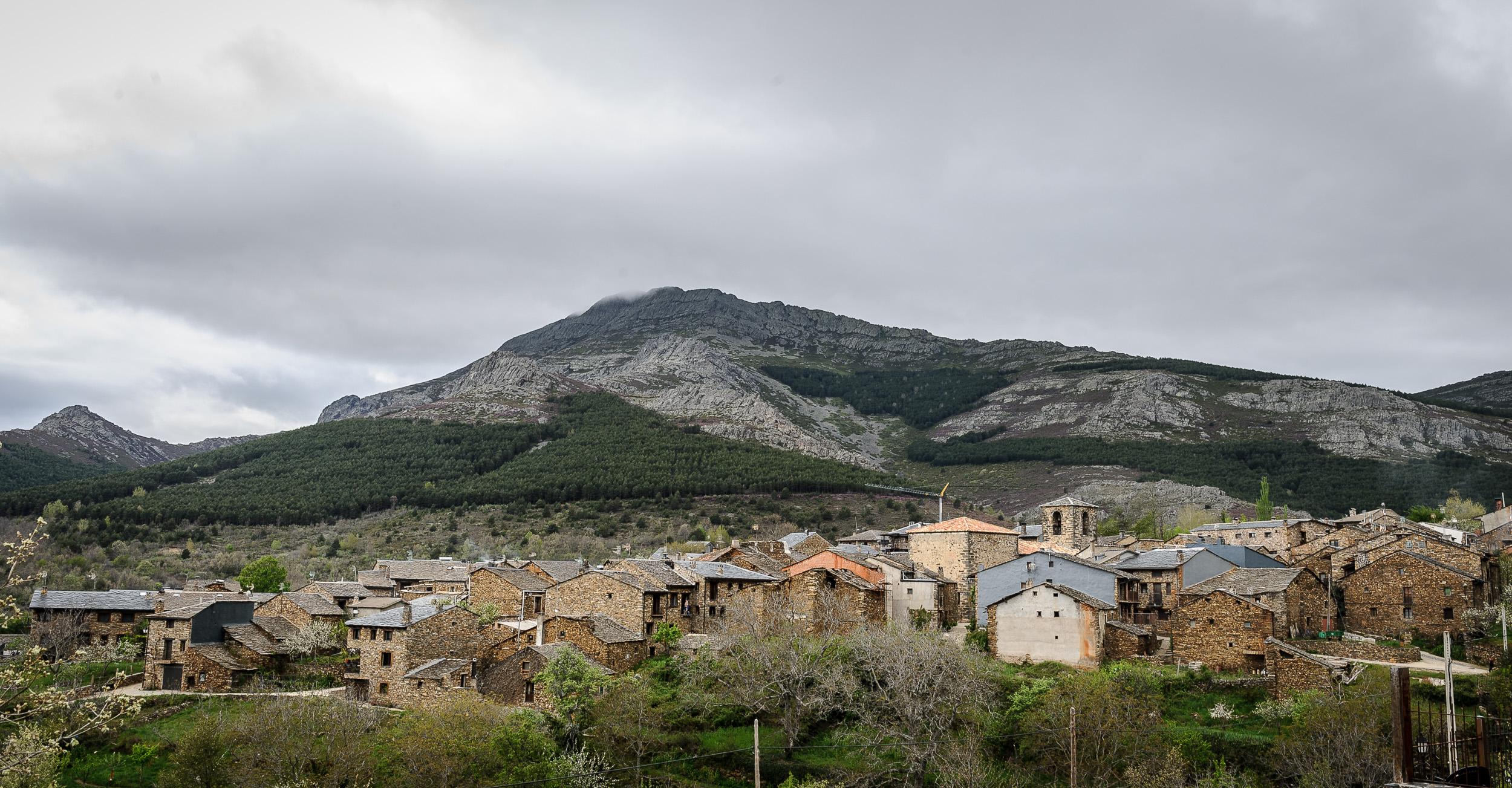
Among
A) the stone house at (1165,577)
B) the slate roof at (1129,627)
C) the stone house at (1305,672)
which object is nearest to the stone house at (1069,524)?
the stone house at (1165,577)

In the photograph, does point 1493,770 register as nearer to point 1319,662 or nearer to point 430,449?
point 1319,662

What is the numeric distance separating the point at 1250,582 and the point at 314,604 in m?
49.0

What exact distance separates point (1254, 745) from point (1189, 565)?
774 inches

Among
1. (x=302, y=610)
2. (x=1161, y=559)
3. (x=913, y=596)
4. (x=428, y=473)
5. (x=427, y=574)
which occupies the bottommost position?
(x=302, y=610)

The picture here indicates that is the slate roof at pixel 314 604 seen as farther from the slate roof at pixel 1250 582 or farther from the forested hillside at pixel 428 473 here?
the forested hillside at pixel 428 473

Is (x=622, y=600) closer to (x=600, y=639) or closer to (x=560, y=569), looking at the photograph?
(x=600, y=639)

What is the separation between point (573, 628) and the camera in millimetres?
48844

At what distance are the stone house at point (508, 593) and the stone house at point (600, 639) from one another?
5.90 m

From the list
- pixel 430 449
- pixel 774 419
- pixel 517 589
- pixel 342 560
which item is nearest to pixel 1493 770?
pixel 517 589

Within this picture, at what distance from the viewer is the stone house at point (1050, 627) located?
153ft

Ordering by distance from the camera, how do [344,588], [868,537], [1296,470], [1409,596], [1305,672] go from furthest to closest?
[1296,470], [868,537], [344,588], [1409,596], [1305,672]

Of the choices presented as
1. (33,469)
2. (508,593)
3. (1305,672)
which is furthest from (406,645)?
(33,469)

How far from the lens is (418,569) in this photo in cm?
7081

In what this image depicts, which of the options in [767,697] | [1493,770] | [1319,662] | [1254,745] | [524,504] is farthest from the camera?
[524,504]
